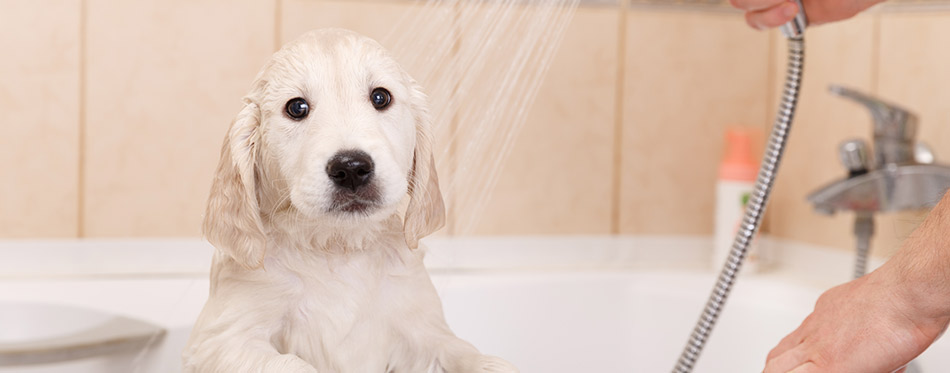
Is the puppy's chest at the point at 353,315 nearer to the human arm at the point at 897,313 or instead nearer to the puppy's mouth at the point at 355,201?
the puppy's mouth at the point at 355,201

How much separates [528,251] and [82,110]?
2.61ft

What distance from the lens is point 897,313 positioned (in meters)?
0.75

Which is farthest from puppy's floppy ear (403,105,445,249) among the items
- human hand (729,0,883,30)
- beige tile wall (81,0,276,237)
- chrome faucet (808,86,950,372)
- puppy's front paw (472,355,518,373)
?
chrome faucet (808,86,950,372)

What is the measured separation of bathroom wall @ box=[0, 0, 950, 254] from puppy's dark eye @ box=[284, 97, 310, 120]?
0.32 meters

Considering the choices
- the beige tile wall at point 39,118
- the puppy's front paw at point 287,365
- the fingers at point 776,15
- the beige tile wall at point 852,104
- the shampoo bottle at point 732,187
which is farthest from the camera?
the shampoo bottle at point 732,187

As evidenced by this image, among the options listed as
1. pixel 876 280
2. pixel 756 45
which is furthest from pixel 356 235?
pixel 756 45

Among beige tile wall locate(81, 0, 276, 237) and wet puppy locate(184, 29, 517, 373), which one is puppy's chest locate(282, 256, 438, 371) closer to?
wet puppy locate(184, 29, 517, 373)

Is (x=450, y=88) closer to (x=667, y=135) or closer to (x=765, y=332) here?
(x=765, y=332)

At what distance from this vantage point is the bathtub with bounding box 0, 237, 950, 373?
2.65 ft

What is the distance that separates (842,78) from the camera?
151 centimetres

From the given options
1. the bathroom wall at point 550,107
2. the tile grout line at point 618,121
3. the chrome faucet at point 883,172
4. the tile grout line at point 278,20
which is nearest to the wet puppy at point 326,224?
the bathroom wall at point 550,107

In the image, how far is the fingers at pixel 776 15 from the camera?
39.0 inches

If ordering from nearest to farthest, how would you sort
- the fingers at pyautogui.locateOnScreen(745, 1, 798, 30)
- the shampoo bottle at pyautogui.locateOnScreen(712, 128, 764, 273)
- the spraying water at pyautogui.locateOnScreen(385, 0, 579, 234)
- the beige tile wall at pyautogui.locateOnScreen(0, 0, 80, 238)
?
the spraying water at pyautogui.locateOnScreen(385, 0, 579, 234) → the fingers at pyautogui.locateOnScreen(745, 1, 798, 30) → the beige tile wall at pyautogui.locateOnScreen(0, 0, 80, 238) → the shampoo bottle at pyautogui.locateOnScreen(712, 128, 764, 273)

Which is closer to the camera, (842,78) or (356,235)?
(356,235)
